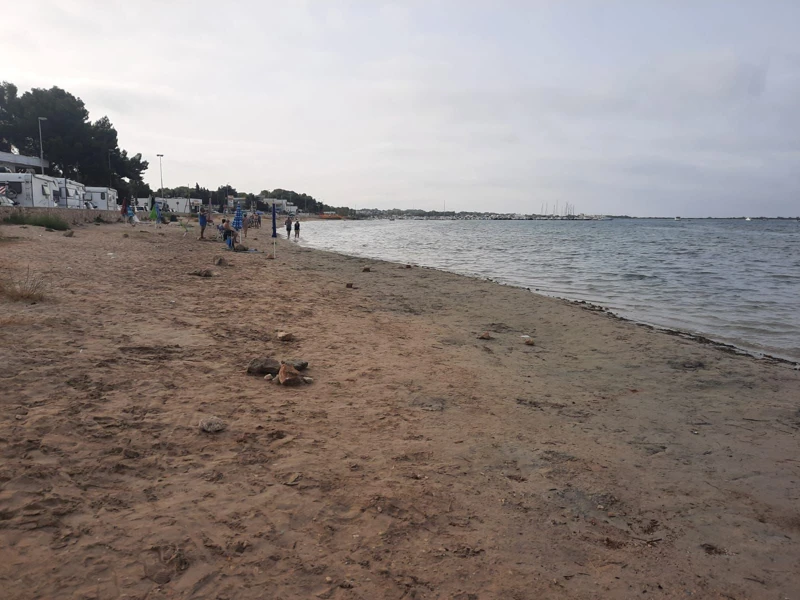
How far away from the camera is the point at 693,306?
13.2 metres

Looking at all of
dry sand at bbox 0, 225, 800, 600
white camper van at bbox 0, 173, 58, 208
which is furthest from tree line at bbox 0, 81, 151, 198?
dry sand at bbox 0, 225, 800, 600

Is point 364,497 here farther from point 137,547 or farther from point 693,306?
point 693,306

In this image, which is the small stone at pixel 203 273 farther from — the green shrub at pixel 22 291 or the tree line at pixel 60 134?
the tree line at pixel 60 134

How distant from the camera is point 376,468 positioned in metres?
3.76

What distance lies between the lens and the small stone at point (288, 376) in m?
5.29

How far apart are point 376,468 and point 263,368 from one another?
230 centimetres

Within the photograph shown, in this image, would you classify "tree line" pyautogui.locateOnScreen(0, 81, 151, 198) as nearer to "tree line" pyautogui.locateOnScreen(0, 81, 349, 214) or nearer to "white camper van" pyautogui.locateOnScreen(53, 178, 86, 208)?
"tree line" pyautogui.locateOnScreen(0, 81, 349, 214)

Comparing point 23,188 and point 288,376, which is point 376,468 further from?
point 23,188

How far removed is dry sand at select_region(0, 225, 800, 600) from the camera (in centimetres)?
263

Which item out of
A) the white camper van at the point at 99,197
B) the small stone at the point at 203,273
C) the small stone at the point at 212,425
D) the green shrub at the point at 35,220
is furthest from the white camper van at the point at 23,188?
the small stone at the point at 212,425

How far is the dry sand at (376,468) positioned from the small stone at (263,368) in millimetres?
166

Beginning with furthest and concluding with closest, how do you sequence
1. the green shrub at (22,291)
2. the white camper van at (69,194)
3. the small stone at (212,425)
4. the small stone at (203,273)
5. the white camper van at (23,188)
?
1. the white camper van at (69,194)
2. the white camper van at (23,188)
3. the small stone at (203,273)
4. the green shrub at (22,291)
5. the small stone at (212,425)

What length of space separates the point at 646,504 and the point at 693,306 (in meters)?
11.5

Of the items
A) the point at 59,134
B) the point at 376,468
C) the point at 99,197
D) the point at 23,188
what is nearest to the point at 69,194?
the point at 23,188
